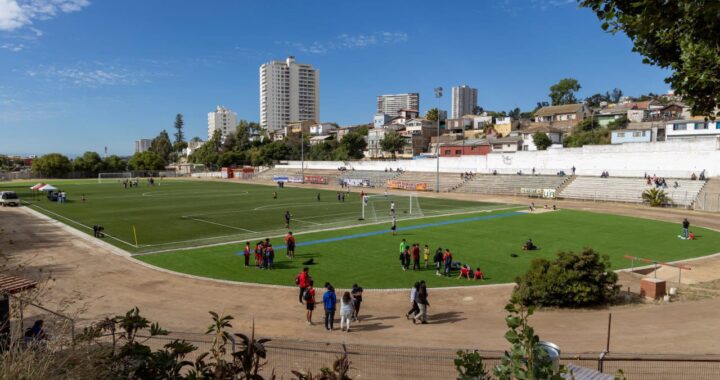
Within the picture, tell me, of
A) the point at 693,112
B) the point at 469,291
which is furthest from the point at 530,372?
the point at 469,291

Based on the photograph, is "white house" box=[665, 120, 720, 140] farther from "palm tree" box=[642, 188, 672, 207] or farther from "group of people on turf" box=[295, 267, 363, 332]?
"group of people on turf" box=[295, 267, 363, 332]

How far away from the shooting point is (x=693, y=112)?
37.8ft

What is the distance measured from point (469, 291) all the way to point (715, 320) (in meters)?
8.06

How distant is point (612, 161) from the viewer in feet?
211

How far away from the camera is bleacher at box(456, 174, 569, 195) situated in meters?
65.2

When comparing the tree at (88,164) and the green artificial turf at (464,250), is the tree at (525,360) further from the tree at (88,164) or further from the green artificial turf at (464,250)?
the tree at (88,164)

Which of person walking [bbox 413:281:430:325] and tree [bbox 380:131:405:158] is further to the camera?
tree [bbox 380:131:405:158]

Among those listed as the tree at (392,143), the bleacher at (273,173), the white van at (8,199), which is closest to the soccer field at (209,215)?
the white van at (8,199)

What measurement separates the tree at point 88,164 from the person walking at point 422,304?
13607 cm

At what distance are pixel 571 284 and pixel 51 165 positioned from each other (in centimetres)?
13280

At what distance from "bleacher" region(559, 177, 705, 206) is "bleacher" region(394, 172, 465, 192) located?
19.1 meters

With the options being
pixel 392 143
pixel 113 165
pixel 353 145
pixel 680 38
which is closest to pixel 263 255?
pixel 680 38

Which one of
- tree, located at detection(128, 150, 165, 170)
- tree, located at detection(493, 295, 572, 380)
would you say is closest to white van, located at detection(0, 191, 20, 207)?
tree, located at detection(493, 295, 572, 380)

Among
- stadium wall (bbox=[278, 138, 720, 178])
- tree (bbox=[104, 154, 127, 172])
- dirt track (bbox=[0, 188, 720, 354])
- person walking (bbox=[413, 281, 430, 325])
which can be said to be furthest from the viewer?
tree (bbox=[104, 154, 127, 172])
